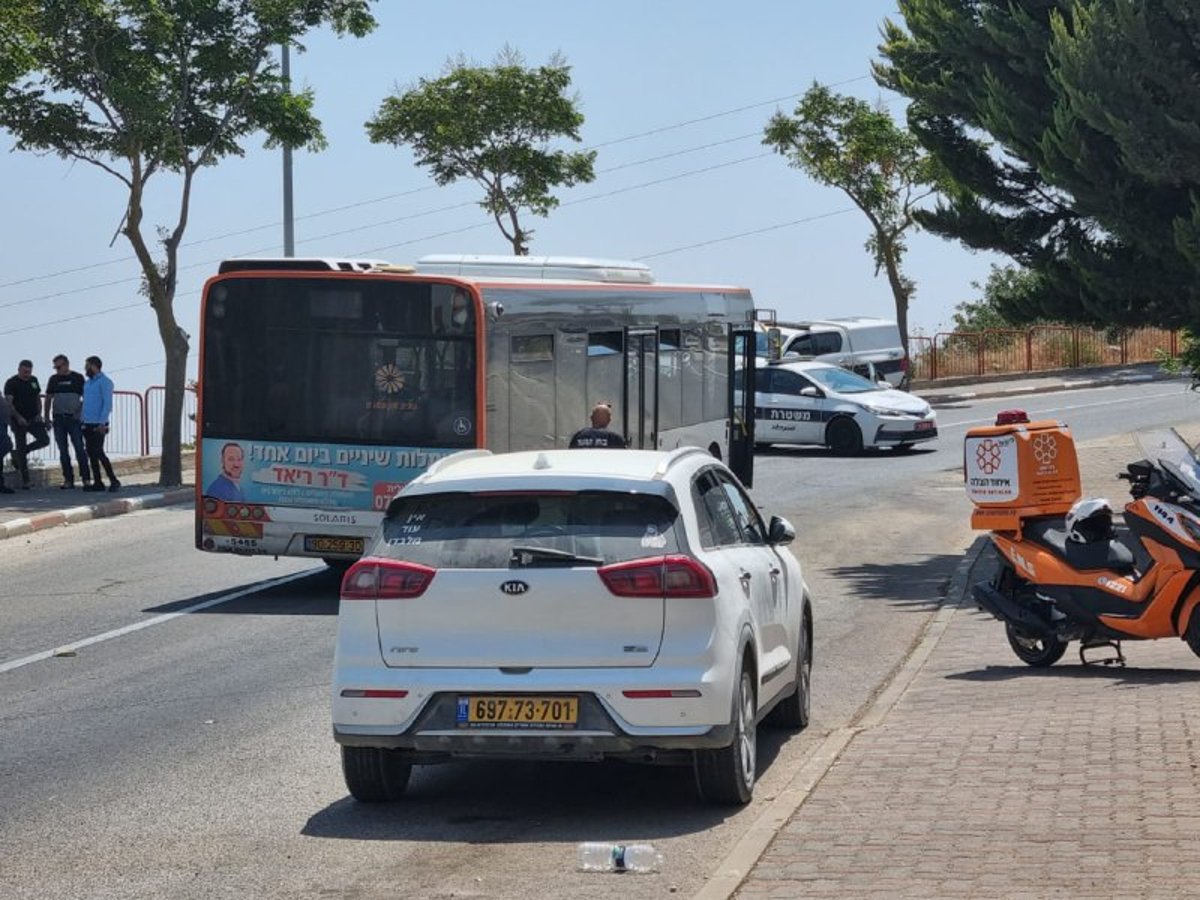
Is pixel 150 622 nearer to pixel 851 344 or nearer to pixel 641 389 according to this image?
pixel 641 389

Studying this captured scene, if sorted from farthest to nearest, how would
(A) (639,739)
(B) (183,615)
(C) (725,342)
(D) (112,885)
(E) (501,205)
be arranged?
(E) (501,205), (C) (725,342), (B) (183,615), (A) (639,739), (D) (112,885)

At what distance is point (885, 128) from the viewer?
56438 millimetres

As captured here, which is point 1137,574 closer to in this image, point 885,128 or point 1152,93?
point 1152,93

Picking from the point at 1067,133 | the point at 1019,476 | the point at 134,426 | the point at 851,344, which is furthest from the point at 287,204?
the point at 1019,476

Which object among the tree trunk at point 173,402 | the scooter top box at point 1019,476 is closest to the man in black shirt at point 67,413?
the tree trunk at point 173,402

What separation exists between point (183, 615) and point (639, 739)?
30.0 feet

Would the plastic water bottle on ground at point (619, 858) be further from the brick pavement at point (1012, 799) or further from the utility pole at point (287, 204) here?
the utility pole at point (287, 204)

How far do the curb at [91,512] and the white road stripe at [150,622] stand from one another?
249 inches

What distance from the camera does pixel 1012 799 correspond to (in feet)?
28.9

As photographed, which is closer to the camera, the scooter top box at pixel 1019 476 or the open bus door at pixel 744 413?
the scooter top box at pixel 1019 476

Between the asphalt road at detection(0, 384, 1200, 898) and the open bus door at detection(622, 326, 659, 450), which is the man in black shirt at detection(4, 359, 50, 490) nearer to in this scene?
the asphalt road at detection(0, 384, 1200, 898)

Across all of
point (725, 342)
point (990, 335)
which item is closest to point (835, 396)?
point (725, 342)

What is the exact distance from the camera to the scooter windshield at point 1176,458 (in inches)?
492

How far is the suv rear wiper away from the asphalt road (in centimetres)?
119
